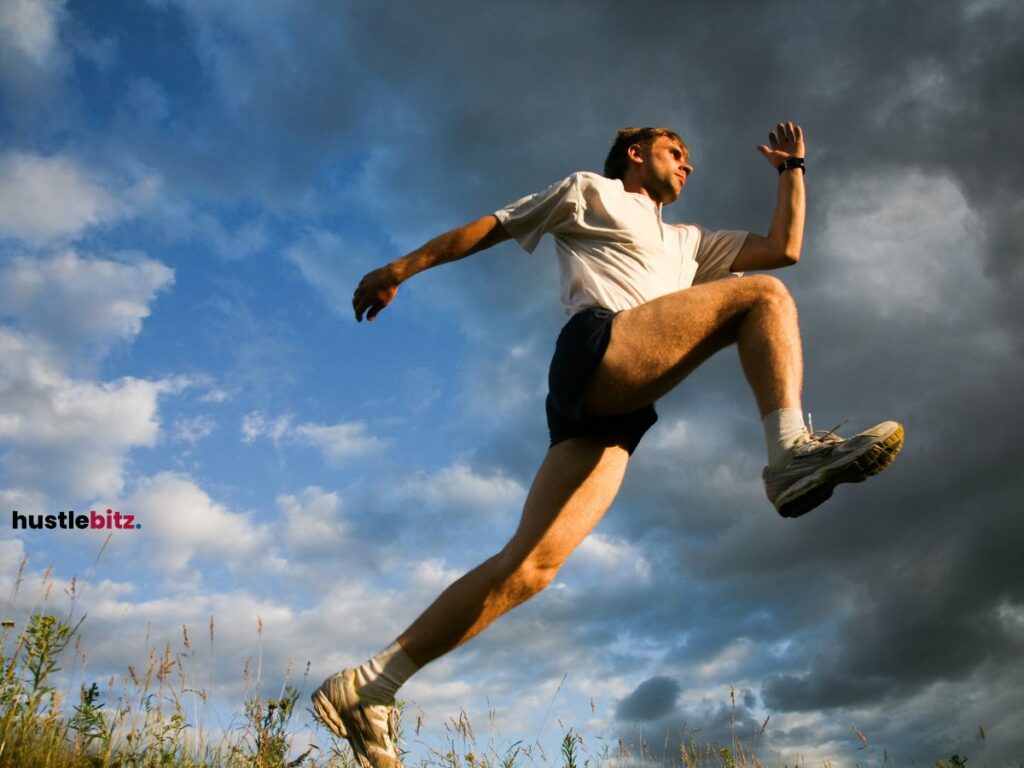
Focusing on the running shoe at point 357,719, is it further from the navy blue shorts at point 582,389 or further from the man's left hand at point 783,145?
the man's left hand at point 783,145

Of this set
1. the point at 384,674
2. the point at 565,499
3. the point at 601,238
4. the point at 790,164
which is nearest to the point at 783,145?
the point at 790,164

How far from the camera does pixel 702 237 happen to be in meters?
4.94

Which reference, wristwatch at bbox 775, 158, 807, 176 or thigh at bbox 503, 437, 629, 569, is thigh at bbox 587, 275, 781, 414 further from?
wristwatch at bbox 775, 158, 807, 176

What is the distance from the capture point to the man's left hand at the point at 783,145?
4926 millimetres

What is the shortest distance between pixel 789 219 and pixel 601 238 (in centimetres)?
110

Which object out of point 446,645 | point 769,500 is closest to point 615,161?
point 769,500

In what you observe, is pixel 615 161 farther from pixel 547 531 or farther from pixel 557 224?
pixel 547 531

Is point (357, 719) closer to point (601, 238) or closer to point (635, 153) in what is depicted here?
point (601, 238)

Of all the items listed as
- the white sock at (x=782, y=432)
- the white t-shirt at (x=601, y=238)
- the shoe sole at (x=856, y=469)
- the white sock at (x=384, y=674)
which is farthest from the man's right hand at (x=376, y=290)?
the shoe sole at (x=856, y=469)

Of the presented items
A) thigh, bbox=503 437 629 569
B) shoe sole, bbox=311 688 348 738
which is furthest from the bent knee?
shoe sole, bbox=311 688 348 738

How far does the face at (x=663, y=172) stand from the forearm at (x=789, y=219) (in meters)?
0.53

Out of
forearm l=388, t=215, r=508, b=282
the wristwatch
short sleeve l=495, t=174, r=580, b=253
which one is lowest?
forearm l=388, t=215, r=508, b=282

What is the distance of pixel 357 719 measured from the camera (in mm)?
3967

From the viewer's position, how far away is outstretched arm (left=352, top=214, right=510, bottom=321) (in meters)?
4.21
